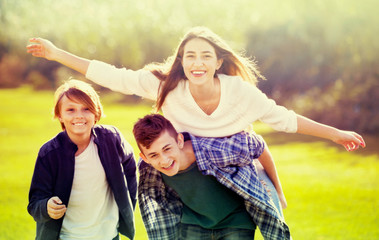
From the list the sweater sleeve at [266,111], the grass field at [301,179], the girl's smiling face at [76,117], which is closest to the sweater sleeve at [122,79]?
the girl's smiling face at [76,117]

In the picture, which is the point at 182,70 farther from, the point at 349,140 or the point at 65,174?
the point at 349,140

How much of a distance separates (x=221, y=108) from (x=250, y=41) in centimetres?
1122

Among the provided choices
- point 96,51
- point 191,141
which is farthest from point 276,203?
point 96,51

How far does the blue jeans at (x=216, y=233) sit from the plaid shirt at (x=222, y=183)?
0.26 ft

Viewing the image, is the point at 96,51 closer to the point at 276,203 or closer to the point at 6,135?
the point at 6,135

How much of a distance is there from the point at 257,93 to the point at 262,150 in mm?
357

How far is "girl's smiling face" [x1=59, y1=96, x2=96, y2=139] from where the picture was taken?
2.47 m

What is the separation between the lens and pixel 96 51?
15734mm

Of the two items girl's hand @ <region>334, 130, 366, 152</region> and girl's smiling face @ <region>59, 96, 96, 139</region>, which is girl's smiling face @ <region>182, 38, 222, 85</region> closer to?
girl's smiling face @ <region>59, 96, 96, 139</region>

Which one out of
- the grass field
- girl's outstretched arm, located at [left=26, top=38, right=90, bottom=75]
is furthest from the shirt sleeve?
the grass field

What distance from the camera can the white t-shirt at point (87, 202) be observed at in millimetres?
2514

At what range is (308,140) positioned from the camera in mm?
10445

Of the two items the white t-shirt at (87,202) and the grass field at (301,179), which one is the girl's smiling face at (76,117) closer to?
the white t-shirt at (87,202)

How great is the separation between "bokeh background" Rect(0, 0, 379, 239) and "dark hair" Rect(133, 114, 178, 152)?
13.4 feet
